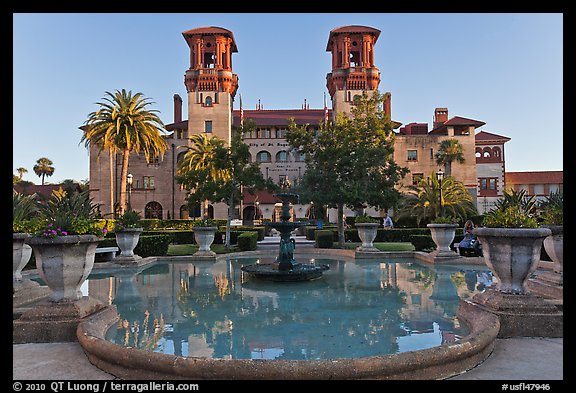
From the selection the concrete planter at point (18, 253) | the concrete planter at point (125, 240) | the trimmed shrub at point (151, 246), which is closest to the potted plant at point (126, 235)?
the concrete planter at point (125, 240)

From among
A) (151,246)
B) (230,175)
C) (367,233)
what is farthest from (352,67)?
(151,246)

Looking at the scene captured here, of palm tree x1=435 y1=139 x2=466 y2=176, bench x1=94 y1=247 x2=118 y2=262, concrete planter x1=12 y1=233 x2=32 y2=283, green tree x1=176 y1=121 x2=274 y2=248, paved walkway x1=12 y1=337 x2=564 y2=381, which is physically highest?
palm tree x1=435 y1=139 x2=466 y2=176

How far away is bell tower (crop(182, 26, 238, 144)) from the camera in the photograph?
51688 mm

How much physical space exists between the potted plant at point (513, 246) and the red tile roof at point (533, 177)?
57.5 metres

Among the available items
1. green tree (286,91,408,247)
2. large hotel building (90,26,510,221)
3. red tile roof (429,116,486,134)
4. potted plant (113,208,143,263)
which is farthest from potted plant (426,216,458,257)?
red tile roof (429,116,486,134)

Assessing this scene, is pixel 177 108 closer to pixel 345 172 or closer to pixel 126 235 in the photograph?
pixel 345 172

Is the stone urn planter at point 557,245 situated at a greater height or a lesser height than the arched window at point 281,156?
lesser

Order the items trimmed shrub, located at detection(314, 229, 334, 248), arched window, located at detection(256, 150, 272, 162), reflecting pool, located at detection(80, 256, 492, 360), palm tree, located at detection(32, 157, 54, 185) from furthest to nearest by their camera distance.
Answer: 1. palm tree, located at detection(32, 157, 54, 185)
2. arched window, located at detection(256, 150, 272, 162)
3. trimmed shrub, located at detection(314, 229, 334, 248)
4. reflecting pool, located at detection(80, 256, 492, 360)

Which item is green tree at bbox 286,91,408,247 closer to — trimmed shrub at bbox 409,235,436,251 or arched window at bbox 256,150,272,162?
trimmed shrub at bbox 409,235,436,251

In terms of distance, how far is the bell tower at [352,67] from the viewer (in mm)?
51031

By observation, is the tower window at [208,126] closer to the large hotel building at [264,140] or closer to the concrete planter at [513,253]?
the large hotel building at [264,140]

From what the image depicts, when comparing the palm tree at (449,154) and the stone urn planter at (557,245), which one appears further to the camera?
the palm tree at (449,154)

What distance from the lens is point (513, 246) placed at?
19.3 feet
